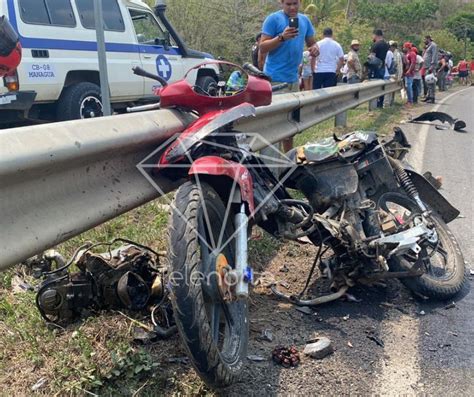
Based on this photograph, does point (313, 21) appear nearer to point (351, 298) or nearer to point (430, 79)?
point (430, 79)

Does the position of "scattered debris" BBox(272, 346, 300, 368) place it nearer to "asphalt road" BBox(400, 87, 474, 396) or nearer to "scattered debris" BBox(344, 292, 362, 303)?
"asphalt road" BBox(400, 87, 474, 396)

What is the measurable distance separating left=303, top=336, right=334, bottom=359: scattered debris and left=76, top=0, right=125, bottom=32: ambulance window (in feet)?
26.4

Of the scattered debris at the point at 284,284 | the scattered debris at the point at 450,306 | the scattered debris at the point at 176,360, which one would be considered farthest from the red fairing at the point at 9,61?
the scattered debris at the point at 450,306

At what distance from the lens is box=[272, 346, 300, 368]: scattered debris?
2.44 metres

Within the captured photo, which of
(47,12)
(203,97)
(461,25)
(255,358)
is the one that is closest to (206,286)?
(255,358)

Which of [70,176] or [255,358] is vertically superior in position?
[70,176]

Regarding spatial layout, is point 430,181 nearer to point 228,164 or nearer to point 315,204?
point 315,204

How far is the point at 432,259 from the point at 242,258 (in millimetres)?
1892

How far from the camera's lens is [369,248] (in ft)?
9.96

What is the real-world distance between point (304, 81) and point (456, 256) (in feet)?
30.9

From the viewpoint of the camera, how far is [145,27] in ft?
34.3

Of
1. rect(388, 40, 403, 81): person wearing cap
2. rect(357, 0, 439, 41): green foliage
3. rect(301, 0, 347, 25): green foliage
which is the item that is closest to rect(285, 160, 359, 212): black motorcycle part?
rect(388, 40, 403, 81): person wearing cap

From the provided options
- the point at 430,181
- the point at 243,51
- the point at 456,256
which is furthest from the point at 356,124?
the point at 243,51

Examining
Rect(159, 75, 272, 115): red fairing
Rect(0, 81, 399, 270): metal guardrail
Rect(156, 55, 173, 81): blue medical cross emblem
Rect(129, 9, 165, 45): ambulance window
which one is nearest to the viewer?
Rect(0, 81, 399, 270): metal guardrail
